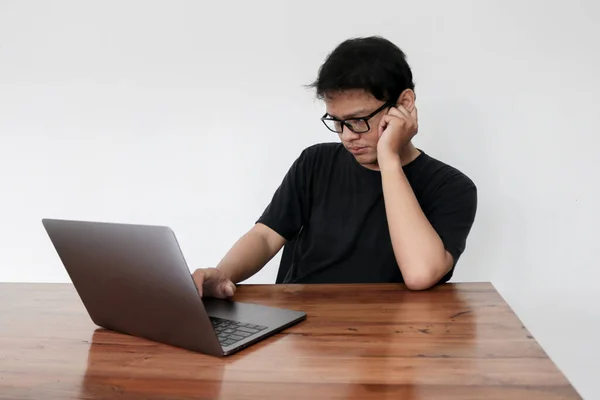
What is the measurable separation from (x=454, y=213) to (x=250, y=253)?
1.69ft

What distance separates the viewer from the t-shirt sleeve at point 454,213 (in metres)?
1.35

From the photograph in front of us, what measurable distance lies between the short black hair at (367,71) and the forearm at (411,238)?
0.65ft

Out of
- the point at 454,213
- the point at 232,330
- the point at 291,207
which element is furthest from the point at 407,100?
the point at 232,330

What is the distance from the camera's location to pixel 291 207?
163cm

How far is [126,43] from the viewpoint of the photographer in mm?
2287

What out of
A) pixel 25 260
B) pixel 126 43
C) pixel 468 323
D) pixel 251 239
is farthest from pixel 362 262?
pixel 25 260

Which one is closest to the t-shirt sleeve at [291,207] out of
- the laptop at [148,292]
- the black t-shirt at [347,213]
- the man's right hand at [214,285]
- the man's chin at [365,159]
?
the black t-shirt at [347,213]

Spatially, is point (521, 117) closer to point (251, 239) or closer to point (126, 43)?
point (251, 239)

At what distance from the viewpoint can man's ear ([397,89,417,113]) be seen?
1454 mm

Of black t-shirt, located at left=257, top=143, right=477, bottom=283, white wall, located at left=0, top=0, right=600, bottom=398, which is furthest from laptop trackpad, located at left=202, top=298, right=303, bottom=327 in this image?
white wall, located at left=0, top=0, right=600, bottom=398

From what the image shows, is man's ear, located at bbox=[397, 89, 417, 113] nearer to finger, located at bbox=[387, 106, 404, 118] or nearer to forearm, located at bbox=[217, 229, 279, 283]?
finger, located at bbox=[387, 106, 404, 118]

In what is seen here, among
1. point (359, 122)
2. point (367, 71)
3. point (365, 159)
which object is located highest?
point (367, 71)

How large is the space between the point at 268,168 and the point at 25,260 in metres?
1.12

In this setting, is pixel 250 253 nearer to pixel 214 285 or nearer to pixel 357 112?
pixel 214 285
